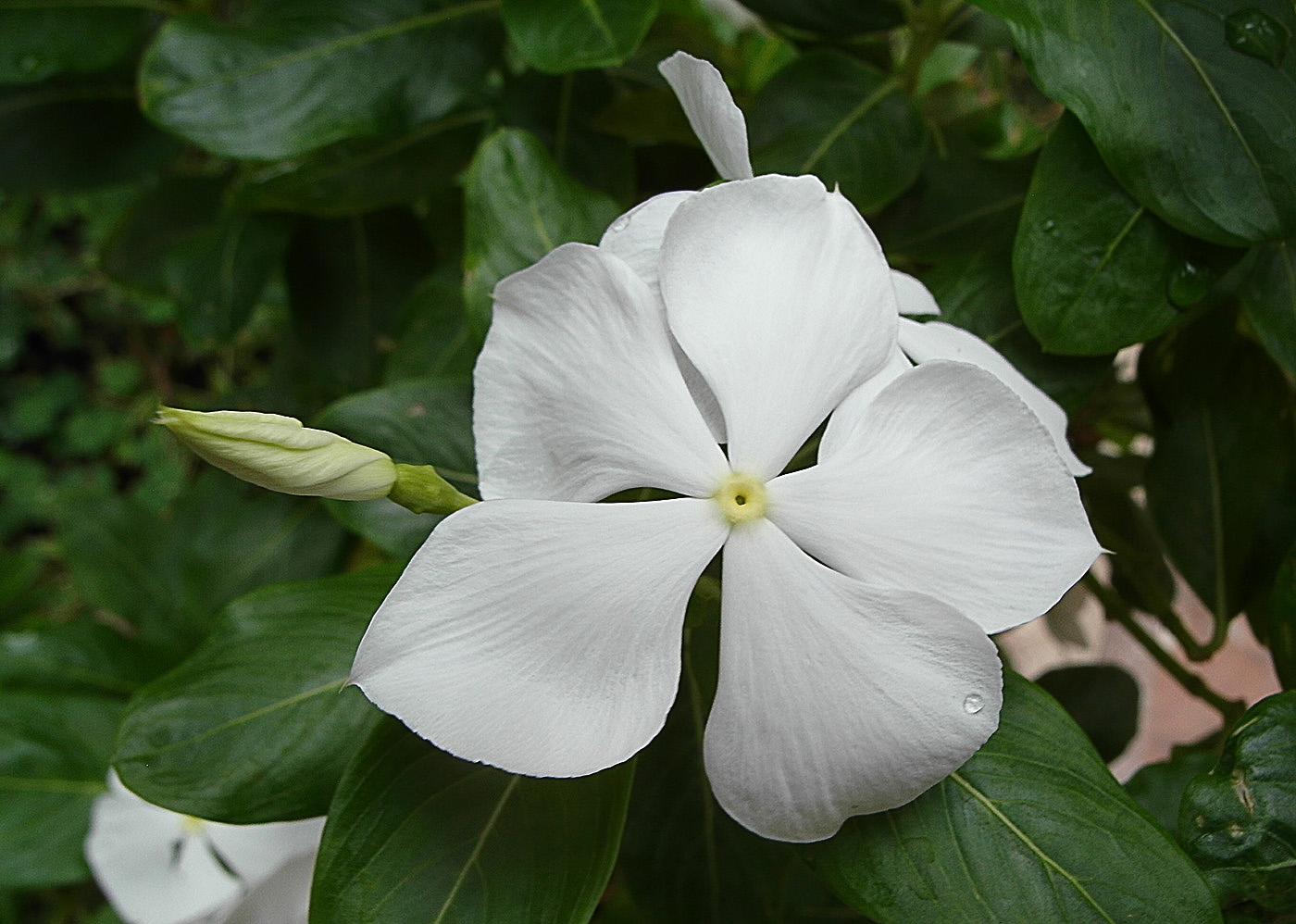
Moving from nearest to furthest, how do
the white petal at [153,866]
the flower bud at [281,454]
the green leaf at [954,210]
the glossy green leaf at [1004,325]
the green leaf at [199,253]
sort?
the flower bud at [281,454] < the glossy green leaf at [1004,325] < the green leaf at [954,210] < the white petal at [153,866] < the green leaf at [199,253]

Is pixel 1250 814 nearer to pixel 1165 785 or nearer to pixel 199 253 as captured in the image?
pixel 1165 785

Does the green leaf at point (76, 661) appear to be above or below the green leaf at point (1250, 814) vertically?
below

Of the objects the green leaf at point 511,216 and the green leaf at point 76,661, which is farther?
the green leaf at point 76,661

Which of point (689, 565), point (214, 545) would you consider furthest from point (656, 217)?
point (214, 545)

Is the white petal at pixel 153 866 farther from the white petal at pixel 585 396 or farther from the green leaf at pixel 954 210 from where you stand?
the green leaf at pixel 954 210

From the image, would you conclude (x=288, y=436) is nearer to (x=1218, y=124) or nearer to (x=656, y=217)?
(x=656, y=217)

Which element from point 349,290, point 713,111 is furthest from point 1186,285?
point 349,290

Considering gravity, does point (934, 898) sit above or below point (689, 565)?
below

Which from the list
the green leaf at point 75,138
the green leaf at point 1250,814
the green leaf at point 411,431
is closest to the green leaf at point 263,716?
the green leaf at point 411,431
